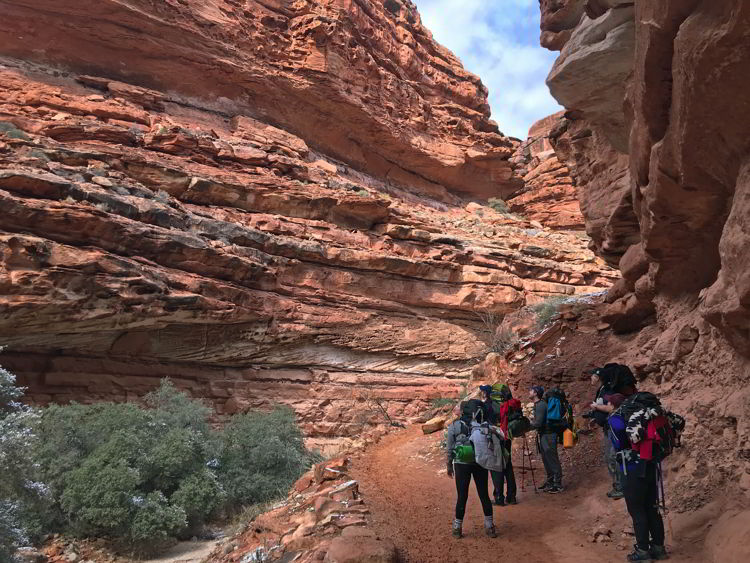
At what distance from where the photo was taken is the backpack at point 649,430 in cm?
382

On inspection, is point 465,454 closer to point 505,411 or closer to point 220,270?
point 505,411

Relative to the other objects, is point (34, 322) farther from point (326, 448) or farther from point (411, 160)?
point (411, 160)

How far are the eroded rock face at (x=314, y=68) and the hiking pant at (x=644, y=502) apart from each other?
80.0 feet

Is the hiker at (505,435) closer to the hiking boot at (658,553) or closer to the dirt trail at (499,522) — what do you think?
the dirt trail at (499,522)

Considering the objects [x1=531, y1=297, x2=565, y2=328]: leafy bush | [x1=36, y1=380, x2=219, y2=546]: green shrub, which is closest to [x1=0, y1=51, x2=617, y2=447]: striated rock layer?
[x1=36, y1=380, x2=219, y2=546]: green shrub

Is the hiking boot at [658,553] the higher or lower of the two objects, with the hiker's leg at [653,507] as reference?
lower

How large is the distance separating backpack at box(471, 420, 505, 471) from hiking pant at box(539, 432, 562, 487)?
1.43 m

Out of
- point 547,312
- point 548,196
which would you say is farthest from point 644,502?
point 548,196

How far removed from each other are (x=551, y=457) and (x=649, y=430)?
2.82 metres

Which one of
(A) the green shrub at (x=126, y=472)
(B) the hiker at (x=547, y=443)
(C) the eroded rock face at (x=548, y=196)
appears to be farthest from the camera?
(C) the eroded rock face at (x=548, y=196)

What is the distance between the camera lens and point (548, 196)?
33062mm

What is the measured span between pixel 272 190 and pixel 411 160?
13689 millimetres

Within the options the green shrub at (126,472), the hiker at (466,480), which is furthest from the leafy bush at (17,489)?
the hiker at (466,480)

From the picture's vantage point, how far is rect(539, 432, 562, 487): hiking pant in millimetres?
6332
